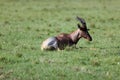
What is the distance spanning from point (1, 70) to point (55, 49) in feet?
11.8

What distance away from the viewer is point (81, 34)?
14.9 m

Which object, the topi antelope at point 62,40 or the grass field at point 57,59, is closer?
the grass field at point 57,59

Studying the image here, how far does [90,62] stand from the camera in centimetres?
1195

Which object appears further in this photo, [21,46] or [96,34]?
[96,34]

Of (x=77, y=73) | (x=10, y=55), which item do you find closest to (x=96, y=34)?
(x=10, y=55)

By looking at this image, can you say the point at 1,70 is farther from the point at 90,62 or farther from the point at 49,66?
the point at 90,62

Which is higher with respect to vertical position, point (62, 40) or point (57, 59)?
point (62, 40)

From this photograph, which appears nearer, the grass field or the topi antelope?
the grass field

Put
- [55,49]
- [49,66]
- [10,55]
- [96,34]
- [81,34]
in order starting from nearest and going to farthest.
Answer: [49,66], [10,55], [55,49], [81,34], [96,34]

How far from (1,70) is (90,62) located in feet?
9.07

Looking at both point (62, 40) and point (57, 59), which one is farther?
point (62, 40)

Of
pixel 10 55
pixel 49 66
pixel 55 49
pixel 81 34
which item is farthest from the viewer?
pixel 81 34

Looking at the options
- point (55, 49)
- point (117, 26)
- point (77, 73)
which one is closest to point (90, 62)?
point (77, 73)

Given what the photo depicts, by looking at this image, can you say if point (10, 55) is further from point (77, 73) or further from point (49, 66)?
point (77, 73)
